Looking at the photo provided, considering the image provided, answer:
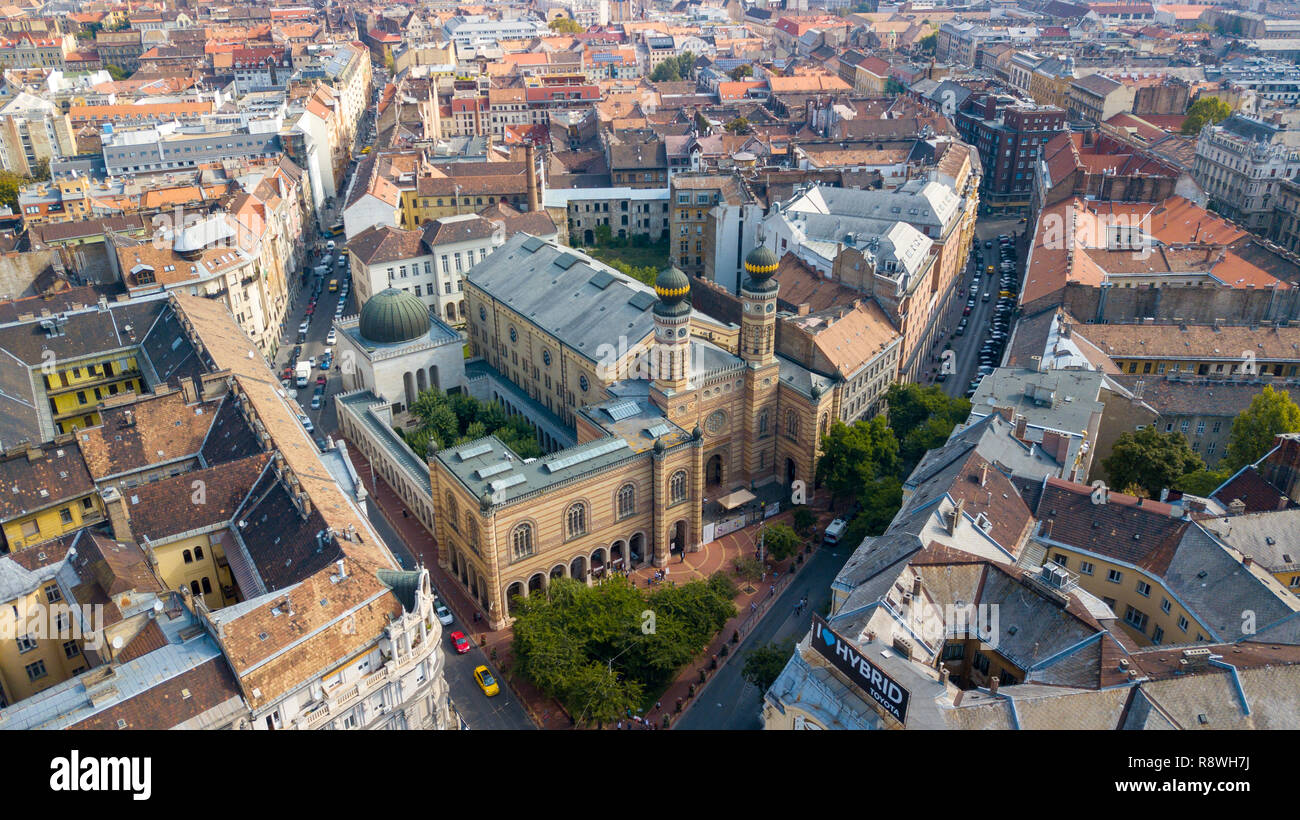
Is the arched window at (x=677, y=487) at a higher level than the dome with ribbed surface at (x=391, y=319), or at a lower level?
lower

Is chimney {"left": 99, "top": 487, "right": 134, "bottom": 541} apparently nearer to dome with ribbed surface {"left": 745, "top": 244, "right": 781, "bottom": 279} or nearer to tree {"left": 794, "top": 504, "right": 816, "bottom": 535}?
dome with ribbed surface {"left": 745, "top": 244, "right": 781, "bottom": 279}

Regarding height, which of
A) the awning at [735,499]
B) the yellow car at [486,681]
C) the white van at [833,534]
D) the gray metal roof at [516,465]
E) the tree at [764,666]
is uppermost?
the gray metal roof at [516,465]

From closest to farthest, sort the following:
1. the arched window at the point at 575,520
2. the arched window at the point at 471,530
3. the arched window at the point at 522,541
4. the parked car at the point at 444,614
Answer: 1. the arched window at the point at 522,541
2. the arched window at the point at 471,530
3. the parked car at the point at 444,614
4. the arched window at the point at 575,520

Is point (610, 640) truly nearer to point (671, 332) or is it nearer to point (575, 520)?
point (575, 520)

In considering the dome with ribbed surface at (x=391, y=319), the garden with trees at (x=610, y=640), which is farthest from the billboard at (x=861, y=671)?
the dome with ribbed surface at (x=391, y=319)

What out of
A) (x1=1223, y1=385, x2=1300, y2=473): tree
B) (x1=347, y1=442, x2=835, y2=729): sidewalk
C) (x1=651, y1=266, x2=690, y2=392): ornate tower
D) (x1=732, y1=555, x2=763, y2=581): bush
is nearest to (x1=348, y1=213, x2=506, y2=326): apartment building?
(x1=347, y1=442, x2=835, y2=729): sidewalk

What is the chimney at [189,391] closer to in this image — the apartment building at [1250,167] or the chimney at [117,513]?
the chimney at [117,513]

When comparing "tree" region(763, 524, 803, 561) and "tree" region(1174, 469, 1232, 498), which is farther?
"tree" region(763, 524, 803, 561)
